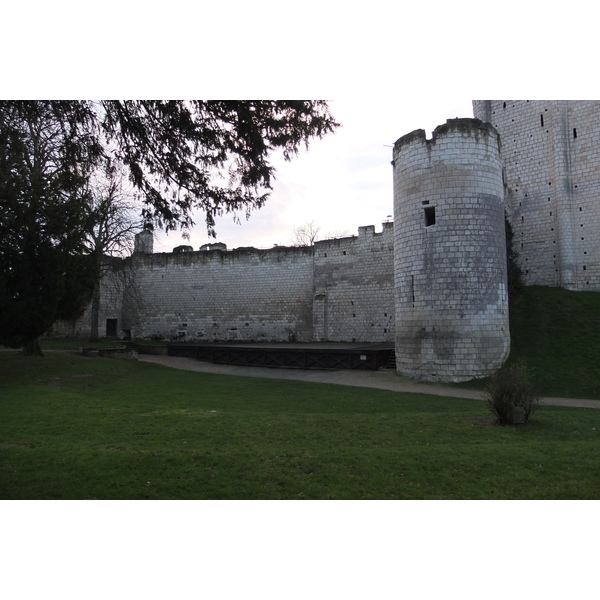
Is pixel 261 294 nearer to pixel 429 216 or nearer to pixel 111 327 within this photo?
pixel 111 327

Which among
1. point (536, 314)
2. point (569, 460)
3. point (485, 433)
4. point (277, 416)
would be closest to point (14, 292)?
point (277, 416)

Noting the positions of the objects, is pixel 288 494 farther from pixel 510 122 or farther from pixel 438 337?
pixel 510 122

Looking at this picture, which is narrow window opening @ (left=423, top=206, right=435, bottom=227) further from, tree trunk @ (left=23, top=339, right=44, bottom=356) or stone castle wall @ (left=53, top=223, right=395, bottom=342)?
tree trunk @ (left=23, top=339, right=44, bottom=356)

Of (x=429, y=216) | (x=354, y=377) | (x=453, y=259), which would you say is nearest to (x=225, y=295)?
(x=354, y=377)

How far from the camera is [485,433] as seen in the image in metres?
7.92

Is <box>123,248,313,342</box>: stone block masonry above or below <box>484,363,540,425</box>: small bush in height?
above

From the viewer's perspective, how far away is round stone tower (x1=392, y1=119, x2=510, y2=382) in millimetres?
14195

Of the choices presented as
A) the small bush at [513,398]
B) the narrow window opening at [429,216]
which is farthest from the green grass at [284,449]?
the narrow window opening at [429,216]

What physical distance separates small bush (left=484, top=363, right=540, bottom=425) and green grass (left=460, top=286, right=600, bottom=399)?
2.62 meters

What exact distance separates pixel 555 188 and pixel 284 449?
Answer: 21.4m

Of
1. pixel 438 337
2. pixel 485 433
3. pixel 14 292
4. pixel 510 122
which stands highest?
pixel 510 122

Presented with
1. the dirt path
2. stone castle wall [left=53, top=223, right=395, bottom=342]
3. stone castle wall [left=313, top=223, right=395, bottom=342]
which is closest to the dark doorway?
stone castle wall [left=53, top=223, right=395, bottom=342]

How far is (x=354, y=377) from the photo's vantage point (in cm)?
1581

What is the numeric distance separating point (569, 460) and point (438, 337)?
8.29 m
